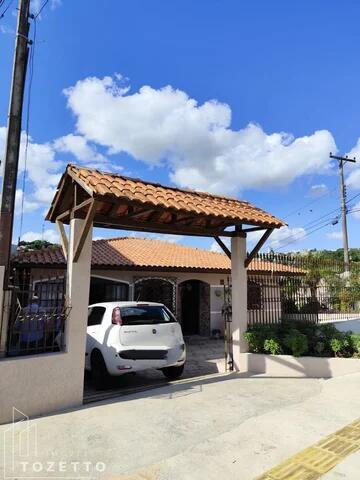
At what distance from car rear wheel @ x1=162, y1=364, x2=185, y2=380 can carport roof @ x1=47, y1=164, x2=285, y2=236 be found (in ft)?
9.17

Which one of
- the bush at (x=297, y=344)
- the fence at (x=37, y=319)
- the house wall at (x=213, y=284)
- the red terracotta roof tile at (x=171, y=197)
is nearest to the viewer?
the fence at (x=37, y=319)

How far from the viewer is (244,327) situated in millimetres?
8086

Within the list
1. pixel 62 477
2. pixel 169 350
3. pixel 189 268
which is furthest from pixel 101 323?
pixel 189 268

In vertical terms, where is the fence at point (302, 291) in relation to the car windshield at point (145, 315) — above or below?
above

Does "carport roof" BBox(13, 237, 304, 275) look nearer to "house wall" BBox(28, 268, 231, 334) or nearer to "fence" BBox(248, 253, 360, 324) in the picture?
"house wall" BBox(28, 268, 231, 334)

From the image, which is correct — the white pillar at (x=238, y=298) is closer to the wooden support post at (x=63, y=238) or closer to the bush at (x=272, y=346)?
the bush at (x=272, y=346)

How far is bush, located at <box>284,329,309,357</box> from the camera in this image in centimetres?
754

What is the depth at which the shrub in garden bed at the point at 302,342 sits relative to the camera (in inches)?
299

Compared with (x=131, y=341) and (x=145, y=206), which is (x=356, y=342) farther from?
(x=145, y=206)

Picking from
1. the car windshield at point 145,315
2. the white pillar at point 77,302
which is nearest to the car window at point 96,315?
the car windshield at point 145,315

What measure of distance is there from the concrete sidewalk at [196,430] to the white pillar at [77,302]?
68cm

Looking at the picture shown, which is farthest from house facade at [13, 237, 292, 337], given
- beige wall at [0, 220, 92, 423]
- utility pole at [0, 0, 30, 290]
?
utility pole at [0, 0, 30, 290]

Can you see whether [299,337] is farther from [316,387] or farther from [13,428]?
[13,428]

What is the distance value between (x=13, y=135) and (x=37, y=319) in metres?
3.02
